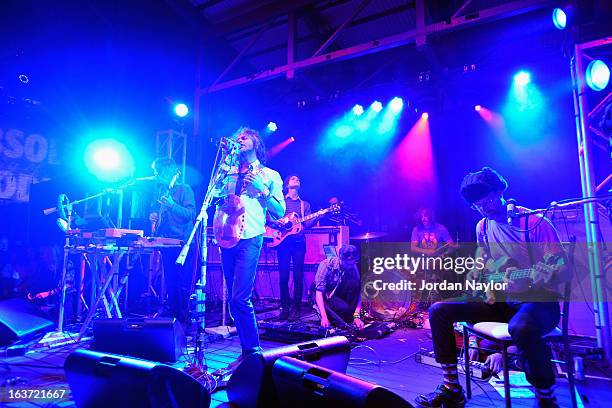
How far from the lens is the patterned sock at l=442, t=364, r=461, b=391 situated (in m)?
2.73

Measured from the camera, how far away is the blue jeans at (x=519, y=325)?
7.64 feet

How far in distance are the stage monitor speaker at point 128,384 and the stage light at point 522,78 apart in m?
8.28

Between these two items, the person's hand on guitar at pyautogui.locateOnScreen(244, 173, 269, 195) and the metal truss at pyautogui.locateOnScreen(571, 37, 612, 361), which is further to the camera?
the metal truss at pyautogui.locateOnScreen(571, 37, 612, 361)

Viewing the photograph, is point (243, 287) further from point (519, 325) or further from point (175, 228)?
point (175, 228)

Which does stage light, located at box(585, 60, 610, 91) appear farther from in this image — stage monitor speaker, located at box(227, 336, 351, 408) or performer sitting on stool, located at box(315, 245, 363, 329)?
stage monitor speaker, located at box(227, 336, 351, 408)

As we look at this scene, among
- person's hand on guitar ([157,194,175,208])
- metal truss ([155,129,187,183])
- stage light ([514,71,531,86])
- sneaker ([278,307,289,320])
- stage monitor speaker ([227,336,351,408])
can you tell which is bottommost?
sneaker ([278,307,289,320])

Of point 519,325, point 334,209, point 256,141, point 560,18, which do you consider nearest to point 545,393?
point 519,325

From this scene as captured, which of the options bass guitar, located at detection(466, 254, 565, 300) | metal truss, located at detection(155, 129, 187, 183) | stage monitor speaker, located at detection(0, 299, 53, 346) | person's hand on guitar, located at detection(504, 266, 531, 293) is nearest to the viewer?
bass guitar, located at detection(466, 254, 565, 300)

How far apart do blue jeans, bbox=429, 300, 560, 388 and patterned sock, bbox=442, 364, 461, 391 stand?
1.6 inches

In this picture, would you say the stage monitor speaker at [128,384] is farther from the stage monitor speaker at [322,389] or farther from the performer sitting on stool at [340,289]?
the performer sitting on stool at [340,289]

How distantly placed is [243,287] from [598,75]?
4.30 meters

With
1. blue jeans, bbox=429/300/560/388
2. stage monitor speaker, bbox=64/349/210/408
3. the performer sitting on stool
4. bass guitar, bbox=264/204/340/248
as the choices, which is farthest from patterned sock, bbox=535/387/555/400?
bass guitar, bbox=264/204/340/248

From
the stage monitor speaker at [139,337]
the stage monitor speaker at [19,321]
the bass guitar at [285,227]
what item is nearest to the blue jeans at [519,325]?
the stage monitor speaker at [139,337]

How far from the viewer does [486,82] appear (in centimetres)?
783
